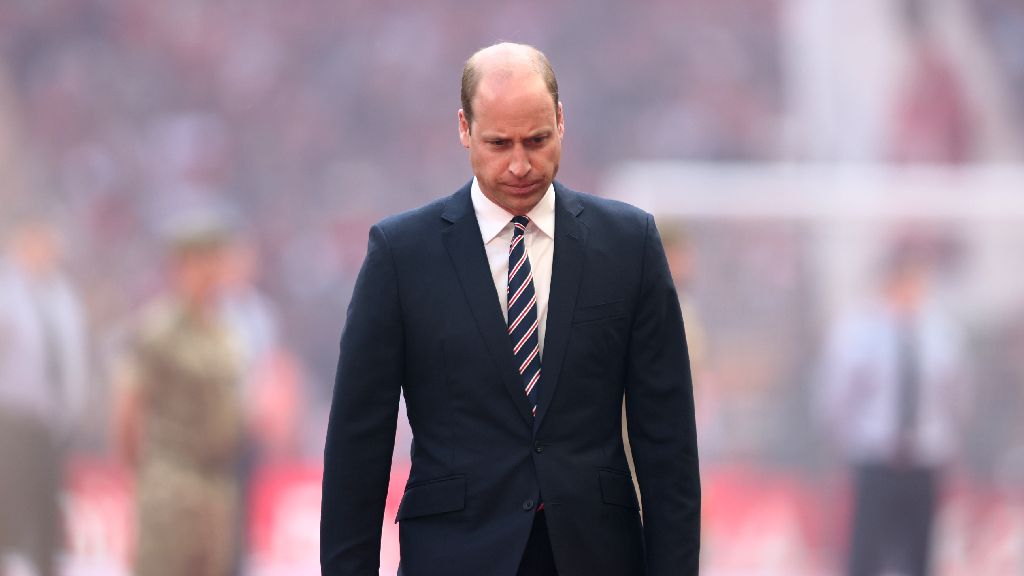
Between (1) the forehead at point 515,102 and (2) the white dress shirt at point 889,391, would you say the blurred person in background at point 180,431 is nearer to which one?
(2) the white dress shirt at point 889,391

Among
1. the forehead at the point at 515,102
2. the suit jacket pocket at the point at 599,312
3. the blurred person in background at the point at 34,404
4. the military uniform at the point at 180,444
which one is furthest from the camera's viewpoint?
the blurred person in background at the point at 34,404

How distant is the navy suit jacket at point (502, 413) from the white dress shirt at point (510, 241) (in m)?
0.02

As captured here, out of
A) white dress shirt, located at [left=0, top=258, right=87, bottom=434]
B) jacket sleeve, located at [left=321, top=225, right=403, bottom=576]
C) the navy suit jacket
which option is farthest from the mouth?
white dress shirt, located at [left=0, top=258, right=87, bottom=434]

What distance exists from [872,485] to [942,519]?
571 millimetres

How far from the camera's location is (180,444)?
230 inches

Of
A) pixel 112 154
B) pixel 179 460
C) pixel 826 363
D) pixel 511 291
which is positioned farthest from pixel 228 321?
pixel 511 291

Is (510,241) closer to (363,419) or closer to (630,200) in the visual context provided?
(363,419)

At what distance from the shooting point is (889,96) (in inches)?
364

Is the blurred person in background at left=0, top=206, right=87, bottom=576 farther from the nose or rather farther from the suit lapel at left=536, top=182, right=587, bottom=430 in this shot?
the nose

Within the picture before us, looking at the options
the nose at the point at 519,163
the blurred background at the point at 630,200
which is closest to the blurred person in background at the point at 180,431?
the blurred background at the point at 630,200

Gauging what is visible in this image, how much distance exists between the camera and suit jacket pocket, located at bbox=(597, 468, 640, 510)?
7.68 feet

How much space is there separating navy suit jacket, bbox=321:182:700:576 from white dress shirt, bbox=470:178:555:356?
2 cm

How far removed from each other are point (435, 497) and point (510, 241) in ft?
1.37

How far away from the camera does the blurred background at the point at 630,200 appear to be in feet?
26.6
